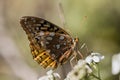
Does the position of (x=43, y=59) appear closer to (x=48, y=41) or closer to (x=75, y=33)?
(x=48, y=41)

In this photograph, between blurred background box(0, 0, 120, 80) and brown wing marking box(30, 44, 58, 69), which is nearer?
brown wing marking box(30, 44, 58, 69)

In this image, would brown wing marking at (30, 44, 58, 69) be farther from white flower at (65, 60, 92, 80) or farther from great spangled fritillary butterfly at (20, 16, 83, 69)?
white flower at (65, 60, 92, 80)

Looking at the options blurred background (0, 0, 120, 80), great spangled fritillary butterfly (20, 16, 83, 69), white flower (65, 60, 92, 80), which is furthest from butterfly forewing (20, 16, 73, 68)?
blurred background (0, 0, 120, 80)

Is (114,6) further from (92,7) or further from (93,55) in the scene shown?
(93,55)

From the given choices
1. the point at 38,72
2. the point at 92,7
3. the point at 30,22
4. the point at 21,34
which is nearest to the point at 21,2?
the point at 21,34

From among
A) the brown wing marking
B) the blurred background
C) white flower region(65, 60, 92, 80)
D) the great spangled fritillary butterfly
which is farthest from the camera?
the blurred background

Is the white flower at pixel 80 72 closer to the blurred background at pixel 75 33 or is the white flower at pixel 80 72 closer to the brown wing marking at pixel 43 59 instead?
the brown wing marking at pixel 43 59

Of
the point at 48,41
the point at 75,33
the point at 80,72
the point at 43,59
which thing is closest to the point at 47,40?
the point at 48,41

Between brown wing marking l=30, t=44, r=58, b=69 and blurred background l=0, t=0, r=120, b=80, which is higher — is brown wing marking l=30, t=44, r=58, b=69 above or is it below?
above

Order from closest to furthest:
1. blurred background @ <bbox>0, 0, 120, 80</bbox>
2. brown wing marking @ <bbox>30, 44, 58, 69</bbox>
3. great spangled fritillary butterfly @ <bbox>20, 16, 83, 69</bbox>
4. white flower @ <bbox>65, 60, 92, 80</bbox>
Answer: white flower @ <bbox>65, 60, 92, 80</bbox>
brown wing marking @ <bbox>30, 44, 58, 69</bbox>
great spangled fritillary butterfly @ <bbox>20, 16, 83, 69</bbox>
blurred background @ <bbox>0, 0, 120, 80</bbox>
